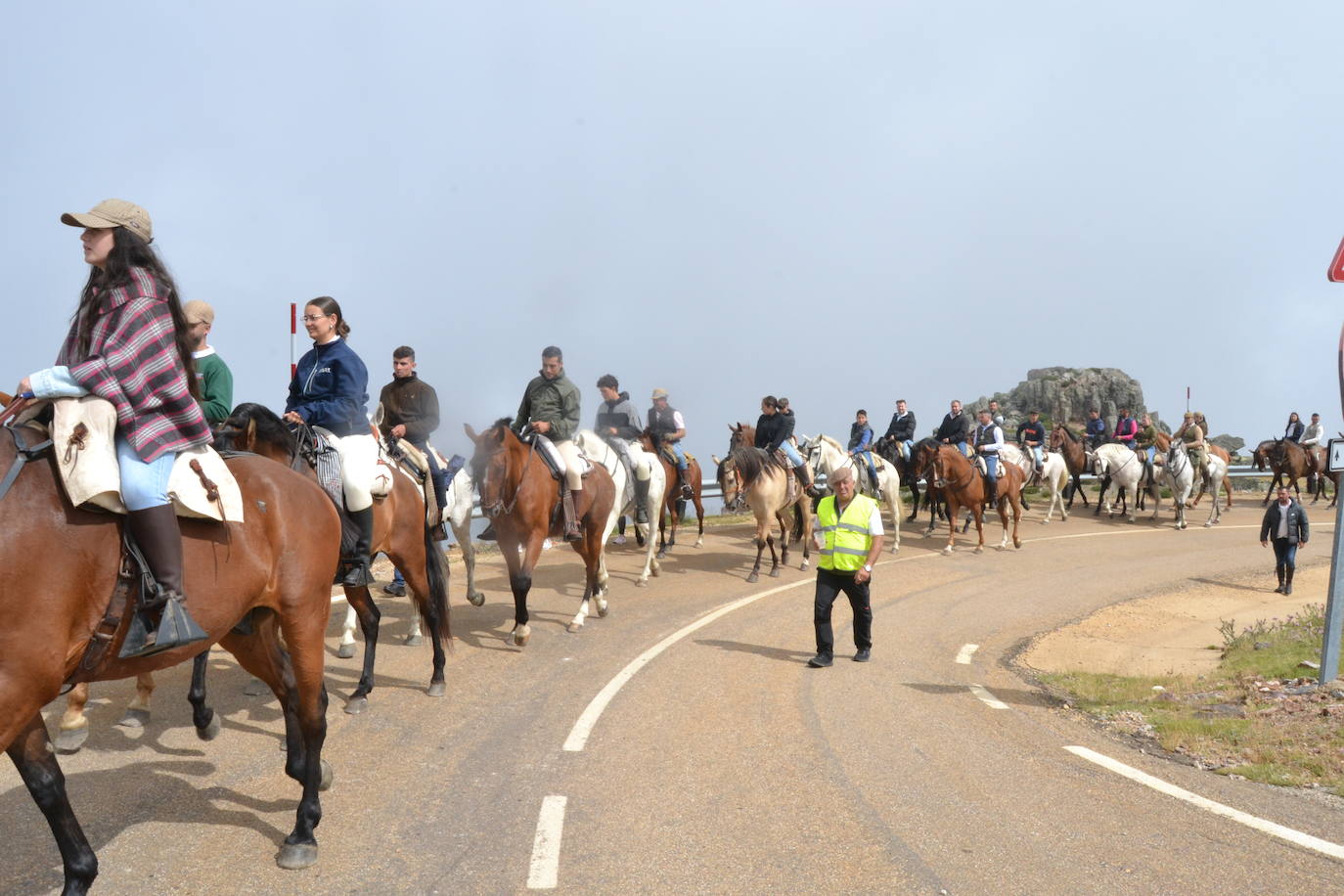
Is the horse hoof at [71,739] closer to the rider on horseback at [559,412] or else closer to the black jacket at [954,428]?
the rider on horseback at [559,412]

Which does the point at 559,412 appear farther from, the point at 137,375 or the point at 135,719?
the point at 137,375

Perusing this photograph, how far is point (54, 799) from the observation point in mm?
4234

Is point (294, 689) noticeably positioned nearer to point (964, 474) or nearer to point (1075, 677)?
point (1075, 677)

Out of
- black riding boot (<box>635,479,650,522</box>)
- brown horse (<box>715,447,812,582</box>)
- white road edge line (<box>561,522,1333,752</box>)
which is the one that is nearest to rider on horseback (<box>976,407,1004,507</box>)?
white road edge line (<box>561,522,1333,752</box>)

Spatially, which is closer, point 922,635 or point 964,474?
point 922,635

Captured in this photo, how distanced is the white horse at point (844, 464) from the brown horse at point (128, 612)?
49.2 ft

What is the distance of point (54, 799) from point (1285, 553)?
18805 mm

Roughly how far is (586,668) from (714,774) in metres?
3.49

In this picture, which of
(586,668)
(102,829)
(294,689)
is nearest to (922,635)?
(586,668)

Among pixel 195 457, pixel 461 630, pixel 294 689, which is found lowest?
pixel 461 630

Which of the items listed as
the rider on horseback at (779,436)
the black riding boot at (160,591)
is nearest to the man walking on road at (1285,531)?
the rider on horseback at (779,436)

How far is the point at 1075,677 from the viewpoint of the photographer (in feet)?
33.0

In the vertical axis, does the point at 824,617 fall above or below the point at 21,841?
above

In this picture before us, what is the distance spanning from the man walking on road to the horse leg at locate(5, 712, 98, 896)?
716 inches
